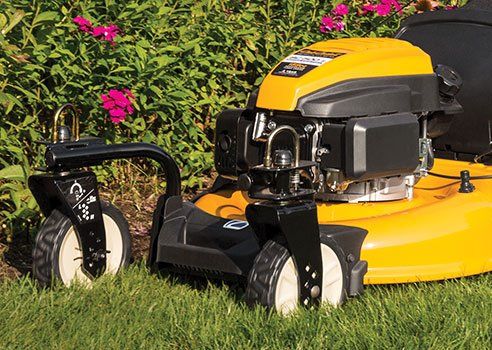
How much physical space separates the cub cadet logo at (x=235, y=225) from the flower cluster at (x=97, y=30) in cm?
126

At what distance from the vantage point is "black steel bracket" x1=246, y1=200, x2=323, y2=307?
358 centimetres

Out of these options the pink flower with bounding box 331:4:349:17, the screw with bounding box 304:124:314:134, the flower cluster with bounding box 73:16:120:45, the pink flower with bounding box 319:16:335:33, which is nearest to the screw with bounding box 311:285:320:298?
the screw with bounding box 304:124:314:134

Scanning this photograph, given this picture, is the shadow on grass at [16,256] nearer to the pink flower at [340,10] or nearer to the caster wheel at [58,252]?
the caster wheel at [58,252]

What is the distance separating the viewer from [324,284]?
3.77m

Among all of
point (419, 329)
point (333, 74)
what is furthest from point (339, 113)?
point (419, 329)

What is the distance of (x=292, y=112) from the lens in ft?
13.8

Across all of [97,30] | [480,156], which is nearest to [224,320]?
[480,156]

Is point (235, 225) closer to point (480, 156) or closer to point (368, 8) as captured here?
point (480, 156)

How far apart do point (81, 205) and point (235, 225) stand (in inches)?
23.1

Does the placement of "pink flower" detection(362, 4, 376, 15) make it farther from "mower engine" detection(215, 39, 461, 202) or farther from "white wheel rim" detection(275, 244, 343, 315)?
"white wheel rim" detection(275, 244, 343, 315)

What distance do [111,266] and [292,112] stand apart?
0.93m

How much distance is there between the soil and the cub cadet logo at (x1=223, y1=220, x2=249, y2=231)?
46cm

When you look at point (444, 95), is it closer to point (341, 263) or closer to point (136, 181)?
point (341, 263)

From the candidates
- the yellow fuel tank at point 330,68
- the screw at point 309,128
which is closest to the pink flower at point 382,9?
the yellow fuel tank at point 330,68
